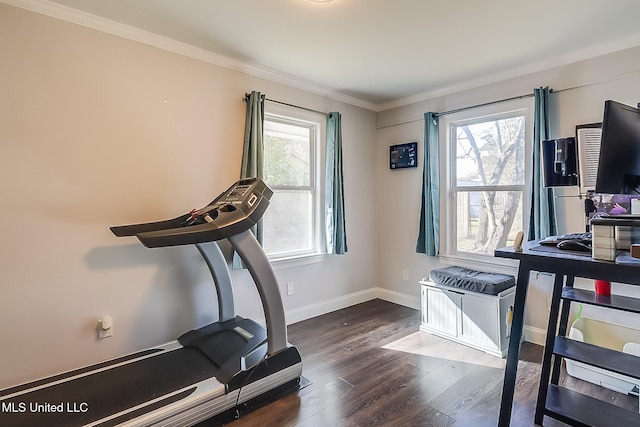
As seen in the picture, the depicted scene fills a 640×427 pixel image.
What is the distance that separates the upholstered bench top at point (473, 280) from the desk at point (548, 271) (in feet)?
3.12

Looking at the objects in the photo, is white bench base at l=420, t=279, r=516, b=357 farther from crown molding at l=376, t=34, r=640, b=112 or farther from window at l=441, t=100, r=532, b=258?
crown molding at l=376, t=34, r=640, b=112

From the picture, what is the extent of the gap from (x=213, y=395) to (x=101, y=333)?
1.06m

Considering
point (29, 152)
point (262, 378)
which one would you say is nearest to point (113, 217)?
point (29, 152)

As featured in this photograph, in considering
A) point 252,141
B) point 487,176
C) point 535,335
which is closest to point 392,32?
point 252,141

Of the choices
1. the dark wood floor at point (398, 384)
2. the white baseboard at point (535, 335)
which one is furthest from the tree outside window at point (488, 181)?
A: the dark wood floor at point (398, 384)

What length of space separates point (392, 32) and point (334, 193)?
1.65 metres

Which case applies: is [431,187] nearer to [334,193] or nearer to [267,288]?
[334,193]

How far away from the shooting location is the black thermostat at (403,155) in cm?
384

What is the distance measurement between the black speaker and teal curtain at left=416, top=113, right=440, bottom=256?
1.32 metres

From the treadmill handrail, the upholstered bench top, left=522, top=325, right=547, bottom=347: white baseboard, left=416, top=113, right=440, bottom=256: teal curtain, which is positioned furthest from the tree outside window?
the treadmill handrail

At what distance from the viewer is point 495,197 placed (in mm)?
3314

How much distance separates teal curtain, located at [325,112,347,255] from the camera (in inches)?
142

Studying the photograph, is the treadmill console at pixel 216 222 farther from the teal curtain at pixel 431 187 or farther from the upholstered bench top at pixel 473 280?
the teal curtain at pixel 431 187

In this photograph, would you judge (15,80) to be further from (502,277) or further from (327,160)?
(502,277)
